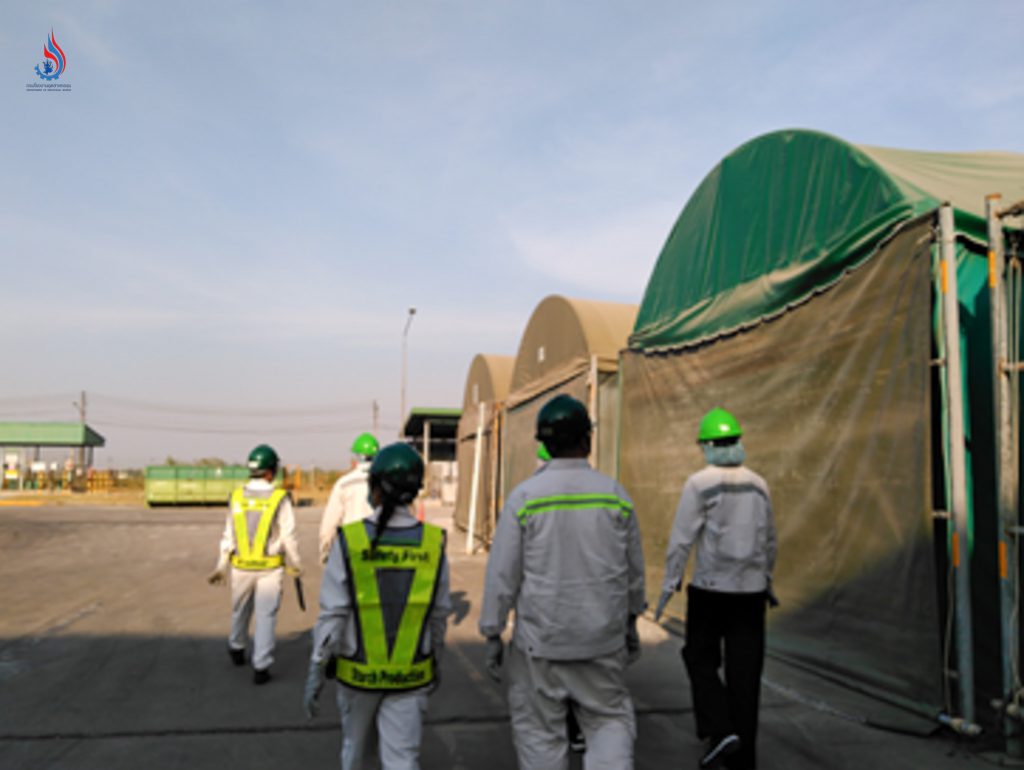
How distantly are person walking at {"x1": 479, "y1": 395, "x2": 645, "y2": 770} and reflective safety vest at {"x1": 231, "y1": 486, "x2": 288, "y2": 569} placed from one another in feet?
10.9

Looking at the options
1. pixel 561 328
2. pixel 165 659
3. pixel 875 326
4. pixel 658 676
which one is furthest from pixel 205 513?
pixel 875 326

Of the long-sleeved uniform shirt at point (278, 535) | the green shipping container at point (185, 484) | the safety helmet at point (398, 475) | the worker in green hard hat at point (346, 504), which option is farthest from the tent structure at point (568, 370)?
the green shipping container at point (185, 484)

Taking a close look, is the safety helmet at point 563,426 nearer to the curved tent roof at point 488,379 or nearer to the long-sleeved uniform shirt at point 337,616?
the long-sleeved uniform shirt at point 337,616

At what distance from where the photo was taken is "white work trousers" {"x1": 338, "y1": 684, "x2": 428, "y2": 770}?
10.1 ft

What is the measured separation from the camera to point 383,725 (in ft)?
10.2

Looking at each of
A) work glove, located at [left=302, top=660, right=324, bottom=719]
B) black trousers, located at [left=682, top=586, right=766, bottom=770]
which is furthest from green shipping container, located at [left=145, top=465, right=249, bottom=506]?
work glove, located at [left=302, top=660, right=324, bottom=719]

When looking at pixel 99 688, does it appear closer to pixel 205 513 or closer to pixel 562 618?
pixel 562 618

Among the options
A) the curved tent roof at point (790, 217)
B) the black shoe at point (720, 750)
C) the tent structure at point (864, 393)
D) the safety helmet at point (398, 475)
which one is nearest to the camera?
the safety helmet at point (398, 475)

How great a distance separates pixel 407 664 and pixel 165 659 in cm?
468

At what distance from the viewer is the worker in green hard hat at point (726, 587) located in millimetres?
4414

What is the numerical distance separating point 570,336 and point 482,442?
604 cm

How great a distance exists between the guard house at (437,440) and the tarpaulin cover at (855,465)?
19264 mm

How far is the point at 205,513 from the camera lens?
29484mm

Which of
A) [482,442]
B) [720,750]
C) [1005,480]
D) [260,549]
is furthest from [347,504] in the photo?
[482,442]
